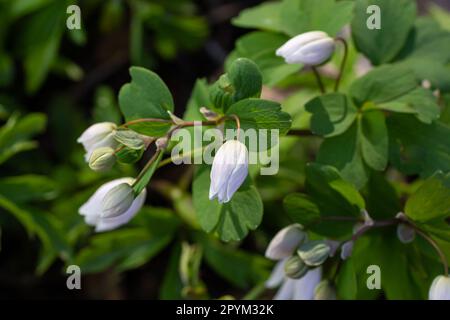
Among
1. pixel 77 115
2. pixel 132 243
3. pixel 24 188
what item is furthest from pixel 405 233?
pixel 77 115

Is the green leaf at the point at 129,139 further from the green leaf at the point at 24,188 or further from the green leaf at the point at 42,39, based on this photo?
the green leaf at the point at 42,39

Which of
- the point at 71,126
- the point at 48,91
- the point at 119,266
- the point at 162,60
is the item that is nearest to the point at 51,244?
the point at 119,266

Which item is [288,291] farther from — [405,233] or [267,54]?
[267,54]

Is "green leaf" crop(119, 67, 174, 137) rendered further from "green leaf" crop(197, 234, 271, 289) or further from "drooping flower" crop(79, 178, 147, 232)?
"green leaf" crop(197, 234, 271, 289)

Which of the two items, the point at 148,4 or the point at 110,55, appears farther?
the point at 110,55
